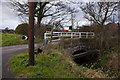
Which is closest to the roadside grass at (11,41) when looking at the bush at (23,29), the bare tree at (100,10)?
the bush at (23,29)

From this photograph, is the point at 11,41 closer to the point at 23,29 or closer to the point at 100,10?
the point at 23,29

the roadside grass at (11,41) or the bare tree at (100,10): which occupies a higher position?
the bare tree at (100,10)

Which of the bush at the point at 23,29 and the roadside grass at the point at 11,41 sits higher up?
the bush at the point at 23,29

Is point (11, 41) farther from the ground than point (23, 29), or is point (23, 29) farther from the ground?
point (23, 29)

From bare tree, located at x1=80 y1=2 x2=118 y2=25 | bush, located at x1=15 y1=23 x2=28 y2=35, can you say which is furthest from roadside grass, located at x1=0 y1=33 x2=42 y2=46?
bare tree, located at x1=80 y1=2 x2=118 y2=25

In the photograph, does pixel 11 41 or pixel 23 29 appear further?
pixel 23 29

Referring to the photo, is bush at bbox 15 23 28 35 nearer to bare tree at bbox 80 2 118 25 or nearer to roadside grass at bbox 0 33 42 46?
roadside grass at bbox 0 33 42 46

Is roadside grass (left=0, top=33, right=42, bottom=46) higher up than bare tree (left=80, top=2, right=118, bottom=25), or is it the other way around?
bare tree (left=80, top=2, right=118, bottom=25)

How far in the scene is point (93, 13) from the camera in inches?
811

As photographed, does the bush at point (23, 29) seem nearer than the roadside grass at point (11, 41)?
No

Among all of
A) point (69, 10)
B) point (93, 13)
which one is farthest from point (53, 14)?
point (93, 13)

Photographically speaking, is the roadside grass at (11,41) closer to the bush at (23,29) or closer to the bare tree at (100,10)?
the bush at (23,29)

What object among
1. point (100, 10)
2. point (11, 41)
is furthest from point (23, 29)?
point (100, 10)

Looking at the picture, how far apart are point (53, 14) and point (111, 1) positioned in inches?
379
